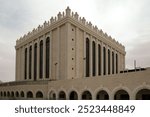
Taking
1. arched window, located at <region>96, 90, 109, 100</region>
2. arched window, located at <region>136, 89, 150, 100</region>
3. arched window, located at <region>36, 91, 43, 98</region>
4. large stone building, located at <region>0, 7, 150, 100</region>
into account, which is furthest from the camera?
arched window, located at <region>36, 91, 43, 98</region>

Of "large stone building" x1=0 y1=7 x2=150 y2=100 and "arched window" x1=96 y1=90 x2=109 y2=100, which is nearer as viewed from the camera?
"arched window" x1=96 y1=90 x2=109 y2=100

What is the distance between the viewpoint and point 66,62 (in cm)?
3653

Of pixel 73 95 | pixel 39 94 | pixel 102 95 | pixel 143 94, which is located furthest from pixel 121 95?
pixel 39 94

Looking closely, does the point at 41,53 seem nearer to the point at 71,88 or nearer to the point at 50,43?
the point at 50,43

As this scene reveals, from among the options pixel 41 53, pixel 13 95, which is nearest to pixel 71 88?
pixel 41 53

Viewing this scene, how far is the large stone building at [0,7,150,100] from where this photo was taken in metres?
27.2

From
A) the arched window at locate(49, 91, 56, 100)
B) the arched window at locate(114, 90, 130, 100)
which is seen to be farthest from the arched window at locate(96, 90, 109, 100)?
the arched window at locate(49, 91, 56, 100)

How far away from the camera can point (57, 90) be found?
106ft

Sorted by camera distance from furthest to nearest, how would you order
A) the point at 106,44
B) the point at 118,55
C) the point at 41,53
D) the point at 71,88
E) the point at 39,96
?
1. the point at 118,55
2. the point at 106,44
3. the point at 41,53
4. the point at 39,96
5. the point at 71,88

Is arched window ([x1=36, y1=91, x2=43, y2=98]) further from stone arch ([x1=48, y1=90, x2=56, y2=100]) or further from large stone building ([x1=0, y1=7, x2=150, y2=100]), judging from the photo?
stone arch ([x1=48, y1=90, x2=56, y2=100])

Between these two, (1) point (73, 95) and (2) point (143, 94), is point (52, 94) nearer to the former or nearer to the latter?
(1) point (73, 95)

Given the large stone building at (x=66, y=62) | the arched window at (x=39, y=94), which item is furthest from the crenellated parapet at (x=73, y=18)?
the arched window at (x=39, y=94)

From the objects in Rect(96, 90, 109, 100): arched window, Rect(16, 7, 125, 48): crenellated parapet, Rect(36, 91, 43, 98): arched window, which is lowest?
Rect(36, 91, 43, 98): arched window

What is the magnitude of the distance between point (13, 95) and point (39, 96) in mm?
A: 11087
